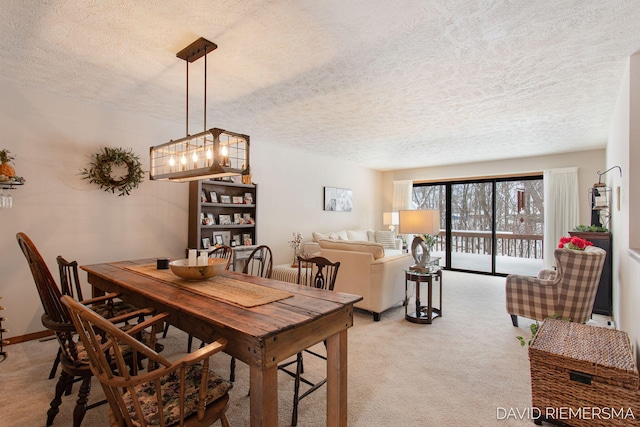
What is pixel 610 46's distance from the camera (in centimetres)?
230

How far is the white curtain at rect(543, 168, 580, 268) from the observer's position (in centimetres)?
568

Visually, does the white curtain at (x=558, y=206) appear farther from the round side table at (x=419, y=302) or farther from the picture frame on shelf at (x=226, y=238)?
the picture frame on shelf at (x=226, y=238)

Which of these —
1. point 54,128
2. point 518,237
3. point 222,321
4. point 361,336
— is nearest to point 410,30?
point 222,321

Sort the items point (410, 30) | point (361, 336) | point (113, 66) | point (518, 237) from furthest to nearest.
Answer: point (518, 237) → point (361, 336) → point (113, 66) → point (410, 30)

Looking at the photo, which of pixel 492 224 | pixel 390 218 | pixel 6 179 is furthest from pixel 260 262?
pixel 492 224

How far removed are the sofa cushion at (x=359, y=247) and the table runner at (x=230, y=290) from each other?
190 cm

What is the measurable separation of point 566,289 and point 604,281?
4.82ft

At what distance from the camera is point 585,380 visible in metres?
1.83

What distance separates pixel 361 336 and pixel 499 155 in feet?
15.5

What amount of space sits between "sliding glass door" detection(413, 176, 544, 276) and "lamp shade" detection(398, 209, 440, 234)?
12.9 feet

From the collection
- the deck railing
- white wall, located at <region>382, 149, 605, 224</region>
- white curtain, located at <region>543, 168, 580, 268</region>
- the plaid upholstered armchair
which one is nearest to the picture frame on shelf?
the plaid upholstered armchair

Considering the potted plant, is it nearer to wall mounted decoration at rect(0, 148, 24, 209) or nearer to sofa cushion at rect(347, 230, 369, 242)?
wall mounted decoration at rect(0, 148, 24, 209)

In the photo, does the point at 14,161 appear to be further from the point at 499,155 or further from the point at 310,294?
the point at 499,155

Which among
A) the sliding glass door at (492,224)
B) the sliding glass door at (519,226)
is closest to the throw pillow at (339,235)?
the sliding glass door at (492,224)
